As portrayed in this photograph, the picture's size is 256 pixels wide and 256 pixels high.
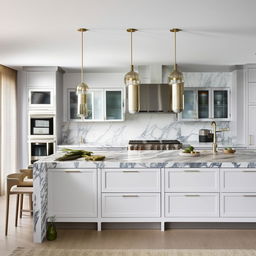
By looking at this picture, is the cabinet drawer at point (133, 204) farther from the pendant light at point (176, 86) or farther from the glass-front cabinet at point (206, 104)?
the glass-front cabinet at point (206, 104)

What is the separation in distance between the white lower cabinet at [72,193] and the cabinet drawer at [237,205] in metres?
1.46

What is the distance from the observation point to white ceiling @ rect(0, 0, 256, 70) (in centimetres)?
343

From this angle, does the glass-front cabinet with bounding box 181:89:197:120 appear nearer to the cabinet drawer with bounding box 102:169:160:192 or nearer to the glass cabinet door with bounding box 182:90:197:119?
the glass cabinet door with bounding box 182:90:197:119

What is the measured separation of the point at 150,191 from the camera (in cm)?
Result: 437

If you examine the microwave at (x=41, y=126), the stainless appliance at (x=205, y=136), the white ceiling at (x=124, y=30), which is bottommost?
the stainless appliance at (x=205, y=136)

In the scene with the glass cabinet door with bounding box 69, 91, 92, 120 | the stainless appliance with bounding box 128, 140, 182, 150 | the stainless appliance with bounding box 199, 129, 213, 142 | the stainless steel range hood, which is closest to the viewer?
the stainless appliance with bounding box 128, 140, 182, 150

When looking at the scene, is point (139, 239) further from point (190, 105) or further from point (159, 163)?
point (190, 105)

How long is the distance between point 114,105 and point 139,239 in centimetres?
382

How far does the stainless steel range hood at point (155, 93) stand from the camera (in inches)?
279

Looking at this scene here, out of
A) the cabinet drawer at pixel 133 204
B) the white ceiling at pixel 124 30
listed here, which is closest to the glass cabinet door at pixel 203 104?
the white ceiling at pixel 124 30

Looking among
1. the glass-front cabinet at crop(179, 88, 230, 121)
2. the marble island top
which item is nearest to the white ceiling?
the glass-front cabinet at crop(179, 88, 230, 121)

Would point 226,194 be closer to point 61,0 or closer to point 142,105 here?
point 61,0

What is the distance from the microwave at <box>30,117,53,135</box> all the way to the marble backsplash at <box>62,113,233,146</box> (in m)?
0.72

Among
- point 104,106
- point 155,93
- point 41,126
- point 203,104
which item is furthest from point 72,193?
point 203,104
